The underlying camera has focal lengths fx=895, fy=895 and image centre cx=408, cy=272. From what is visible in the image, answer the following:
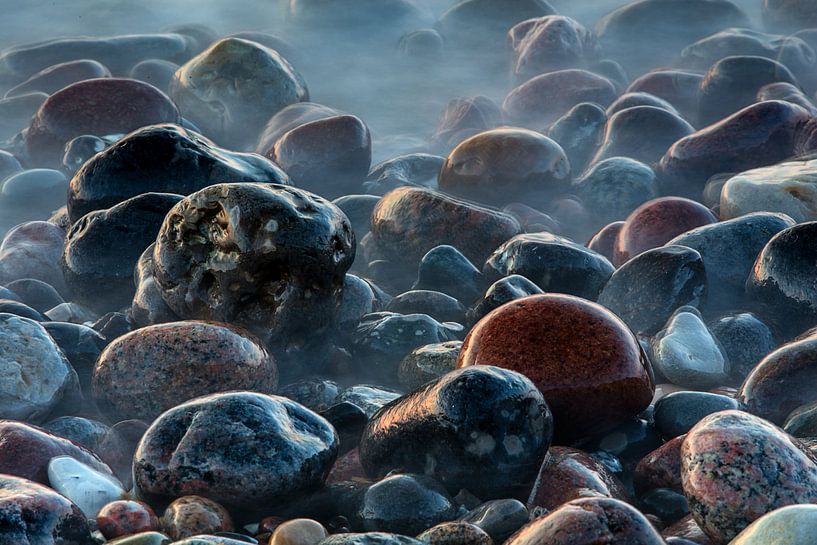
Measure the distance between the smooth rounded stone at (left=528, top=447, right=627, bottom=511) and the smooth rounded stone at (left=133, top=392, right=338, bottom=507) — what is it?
0.86 meters

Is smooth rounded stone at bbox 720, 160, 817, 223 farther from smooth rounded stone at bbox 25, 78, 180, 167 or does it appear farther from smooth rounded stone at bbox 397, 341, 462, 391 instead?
smooth rounded stone at bbox 25, 78, 180, 167

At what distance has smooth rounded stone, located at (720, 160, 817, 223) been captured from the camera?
636 centimetres

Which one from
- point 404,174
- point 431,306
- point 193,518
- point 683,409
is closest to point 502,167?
point 404,174

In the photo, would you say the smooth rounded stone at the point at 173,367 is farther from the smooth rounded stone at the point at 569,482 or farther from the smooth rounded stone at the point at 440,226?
the smooth rounded stone at the point at 440,226

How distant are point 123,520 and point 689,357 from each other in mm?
2958

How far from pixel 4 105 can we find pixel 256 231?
27.5ft

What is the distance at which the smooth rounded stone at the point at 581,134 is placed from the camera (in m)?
9.37

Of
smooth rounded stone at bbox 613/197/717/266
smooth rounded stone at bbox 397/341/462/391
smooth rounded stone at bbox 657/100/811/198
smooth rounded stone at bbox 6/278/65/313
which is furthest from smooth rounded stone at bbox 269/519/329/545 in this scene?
smooth rounded stone at bbox 657/100/811/198

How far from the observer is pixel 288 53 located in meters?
14.2

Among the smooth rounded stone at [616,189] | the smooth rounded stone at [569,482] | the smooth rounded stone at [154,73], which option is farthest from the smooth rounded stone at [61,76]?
the smooth rounded stone at [569,482]

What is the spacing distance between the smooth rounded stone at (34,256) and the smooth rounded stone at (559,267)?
331cm

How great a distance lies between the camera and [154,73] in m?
11.9

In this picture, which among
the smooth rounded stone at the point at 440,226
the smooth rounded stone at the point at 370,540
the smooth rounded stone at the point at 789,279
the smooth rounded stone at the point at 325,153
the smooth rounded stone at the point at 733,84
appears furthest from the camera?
the smooth rounded stone at the point at 733,84

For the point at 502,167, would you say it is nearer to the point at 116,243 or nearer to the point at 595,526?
the point at 116,243
